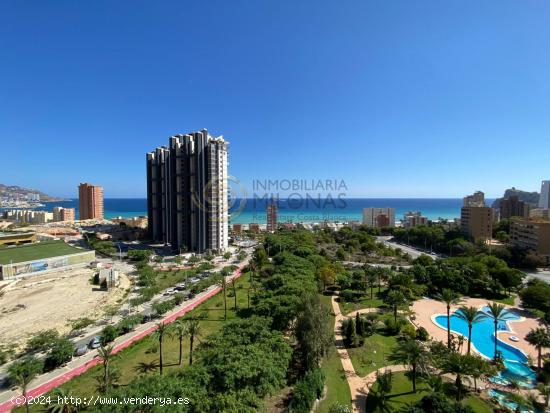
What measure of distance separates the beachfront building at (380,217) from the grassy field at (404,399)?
76704mm

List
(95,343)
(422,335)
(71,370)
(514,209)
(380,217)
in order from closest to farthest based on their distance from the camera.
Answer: (71,370) → (95,343) → (422,335) → (514,209) → (380,217)

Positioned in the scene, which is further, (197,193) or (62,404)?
(197,193)

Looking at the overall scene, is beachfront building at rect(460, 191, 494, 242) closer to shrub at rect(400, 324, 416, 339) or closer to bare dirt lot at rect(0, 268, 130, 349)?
shrub at rect(400, 324, 416, 339)

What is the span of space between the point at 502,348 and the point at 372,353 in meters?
10.3

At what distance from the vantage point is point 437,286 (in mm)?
31625

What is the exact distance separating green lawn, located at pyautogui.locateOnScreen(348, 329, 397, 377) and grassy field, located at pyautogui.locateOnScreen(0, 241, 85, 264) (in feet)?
150

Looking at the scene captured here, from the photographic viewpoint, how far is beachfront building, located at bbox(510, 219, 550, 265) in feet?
149

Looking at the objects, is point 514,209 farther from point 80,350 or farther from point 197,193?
point 80,350

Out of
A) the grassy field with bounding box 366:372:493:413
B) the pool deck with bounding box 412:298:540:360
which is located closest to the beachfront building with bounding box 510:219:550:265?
the pool deck with bounding box 412:298:540:360

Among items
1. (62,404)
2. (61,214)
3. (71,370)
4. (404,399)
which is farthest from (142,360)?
(61,214)

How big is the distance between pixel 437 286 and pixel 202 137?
45454mm

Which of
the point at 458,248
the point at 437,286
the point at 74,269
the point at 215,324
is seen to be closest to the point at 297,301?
the point at 215,324

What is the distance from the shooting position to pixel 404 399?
47.6 feet

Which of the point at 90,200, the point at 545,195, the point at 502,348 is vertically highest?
the point at 545,195
